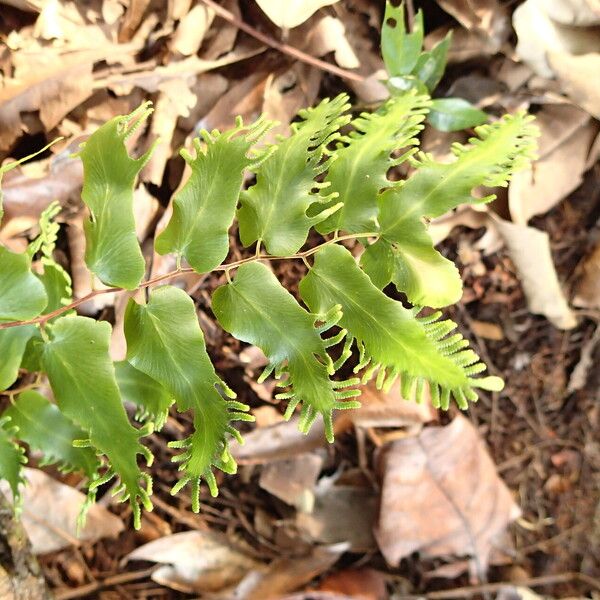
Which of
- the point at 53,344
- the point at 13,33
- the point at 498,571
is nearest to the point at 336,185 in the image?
the point at 53,344

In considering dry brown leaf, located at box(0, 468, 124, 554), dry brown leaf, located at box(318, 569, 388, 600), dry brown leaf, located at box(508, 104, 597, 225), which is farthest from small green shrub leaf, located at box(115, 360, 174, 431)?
dry brown leaf, located at box(508, 104, 597, 225)

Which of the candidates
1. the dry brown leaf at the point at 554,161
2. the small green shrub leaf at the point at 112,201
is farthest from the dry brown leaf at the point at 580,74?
the small green shrub leaf at the point at 112,201

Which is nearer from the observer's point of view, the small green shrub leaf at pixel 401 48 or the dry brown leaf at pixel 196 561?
the small green shrub leaf at pixel 401 48

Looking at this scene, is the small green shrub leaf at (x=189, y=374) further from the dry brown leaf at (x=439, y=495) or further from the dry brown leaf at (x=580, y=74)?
the dry brown leaf at (x=580, y=74)

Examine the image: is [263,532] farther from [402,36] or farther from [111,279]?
[402,36]

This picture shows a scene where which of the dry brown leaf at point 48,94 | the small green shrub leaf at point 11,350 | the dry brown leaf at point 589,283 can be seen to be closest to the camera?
the small green shrub leaf at point 11,350
